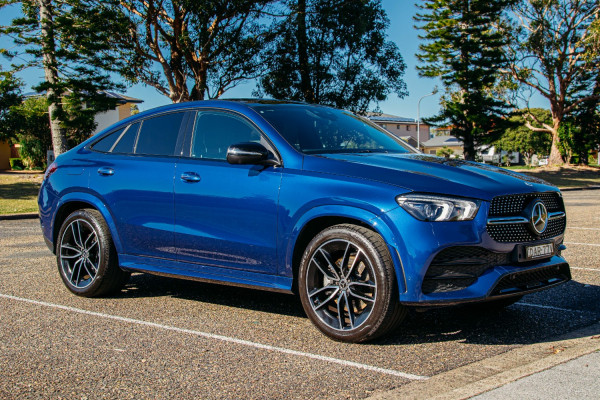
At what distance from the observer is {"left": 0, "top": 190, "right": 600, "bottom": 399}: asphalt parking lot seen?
373 centimetres

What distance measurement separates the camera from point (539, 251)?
4574 mm

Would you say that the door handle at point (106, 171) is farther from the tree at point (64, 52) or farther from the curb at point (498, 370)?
the tree at point (64, 52)

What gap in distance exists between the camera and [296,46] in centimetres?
3409

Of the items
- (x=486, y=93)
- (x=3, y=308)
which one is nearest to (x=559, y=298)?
(x=3, y=308)

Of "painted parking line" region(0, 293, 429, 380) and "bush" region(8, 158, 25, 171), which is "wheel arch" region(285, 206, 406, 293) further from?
"bush" region(8, 158, 25, 171)

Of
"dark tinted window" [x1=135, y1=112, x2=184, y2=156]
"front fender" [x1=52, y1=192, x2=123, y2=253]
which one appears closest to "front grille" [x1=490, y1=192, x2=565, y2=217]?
"dark tinted window" [x1=135, y1=112, x2=184, y2=156]

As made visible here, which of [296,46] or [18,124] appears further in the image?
[18,124]

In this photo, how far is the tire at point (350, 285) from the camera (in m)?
4.32

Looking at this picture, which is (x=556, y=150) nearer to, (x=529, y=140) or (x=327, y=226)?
(x=529, y=140)

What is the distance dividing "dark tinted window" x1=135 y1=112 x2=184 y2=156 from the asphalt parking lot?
141 centimetres

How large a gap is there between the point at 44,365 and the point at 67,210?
266 centimetres

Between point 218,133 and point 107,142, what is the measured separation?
57.9 inches

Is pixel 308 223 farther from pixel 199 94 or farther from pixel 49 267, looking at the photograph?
pixel 199 94

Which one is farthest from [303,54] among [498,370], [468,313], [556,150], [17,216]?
[498,370]
